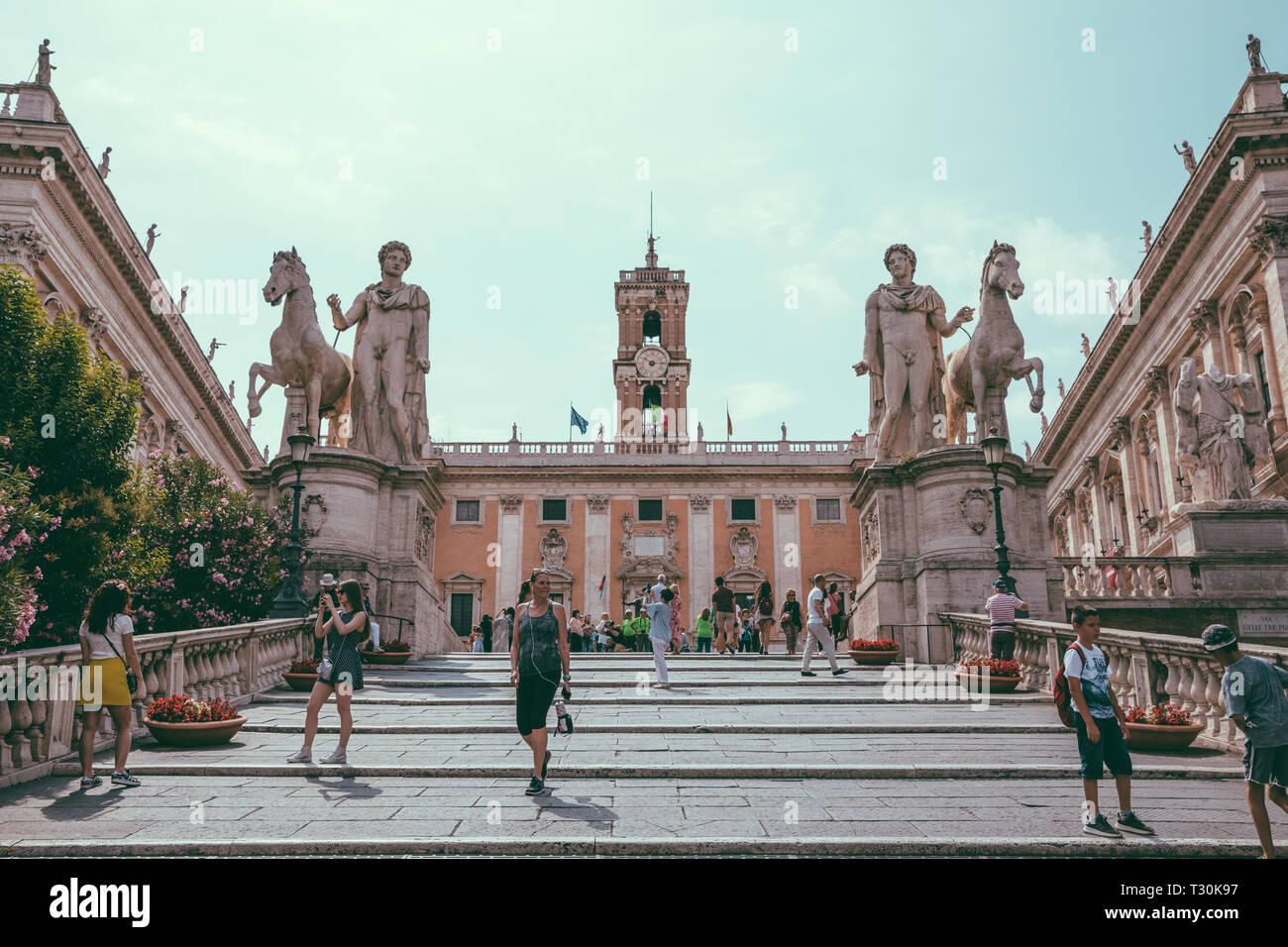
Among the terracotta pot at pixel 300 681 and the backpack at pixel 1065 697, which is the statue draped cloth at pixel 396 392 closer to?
the terracotta pot at pixel 300 681

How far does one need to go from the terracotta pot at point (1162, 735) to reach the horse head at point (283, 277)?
15.9 meters

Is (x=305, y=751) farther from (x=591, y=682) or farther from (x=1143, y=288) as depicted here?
(x=1143, y=288)

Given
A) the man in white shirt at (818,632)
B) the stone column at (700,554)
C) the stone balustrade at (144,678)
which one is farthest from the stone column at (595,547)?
the stone balustrade at (144,678)

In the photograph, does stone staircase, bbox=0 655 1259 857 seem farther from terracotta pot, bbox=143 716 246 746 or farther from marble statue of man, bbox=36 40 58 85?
marble statue of man, bbox=36 40 58 85

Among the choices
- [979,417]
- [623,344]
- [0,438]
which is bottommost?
[0,438]

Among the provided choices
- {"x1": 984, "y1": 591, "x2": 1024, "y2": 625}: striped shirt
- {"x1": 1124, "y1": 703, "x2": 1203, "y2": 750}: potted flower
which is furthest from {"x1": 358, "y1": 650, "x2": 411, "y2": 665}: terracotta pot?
{"x1": 1124, "y1": 703, "x2": 1203, "y2": 750}: potted flower

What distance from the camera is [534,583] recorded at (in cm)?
813

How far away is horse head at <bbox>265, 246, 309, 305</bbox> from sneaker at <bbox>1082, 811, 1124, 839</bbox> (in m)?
16.7

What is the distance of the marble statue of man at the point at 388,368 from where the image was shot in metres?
19.4

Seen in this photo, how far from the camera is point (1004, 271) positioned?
18172 millimetres
